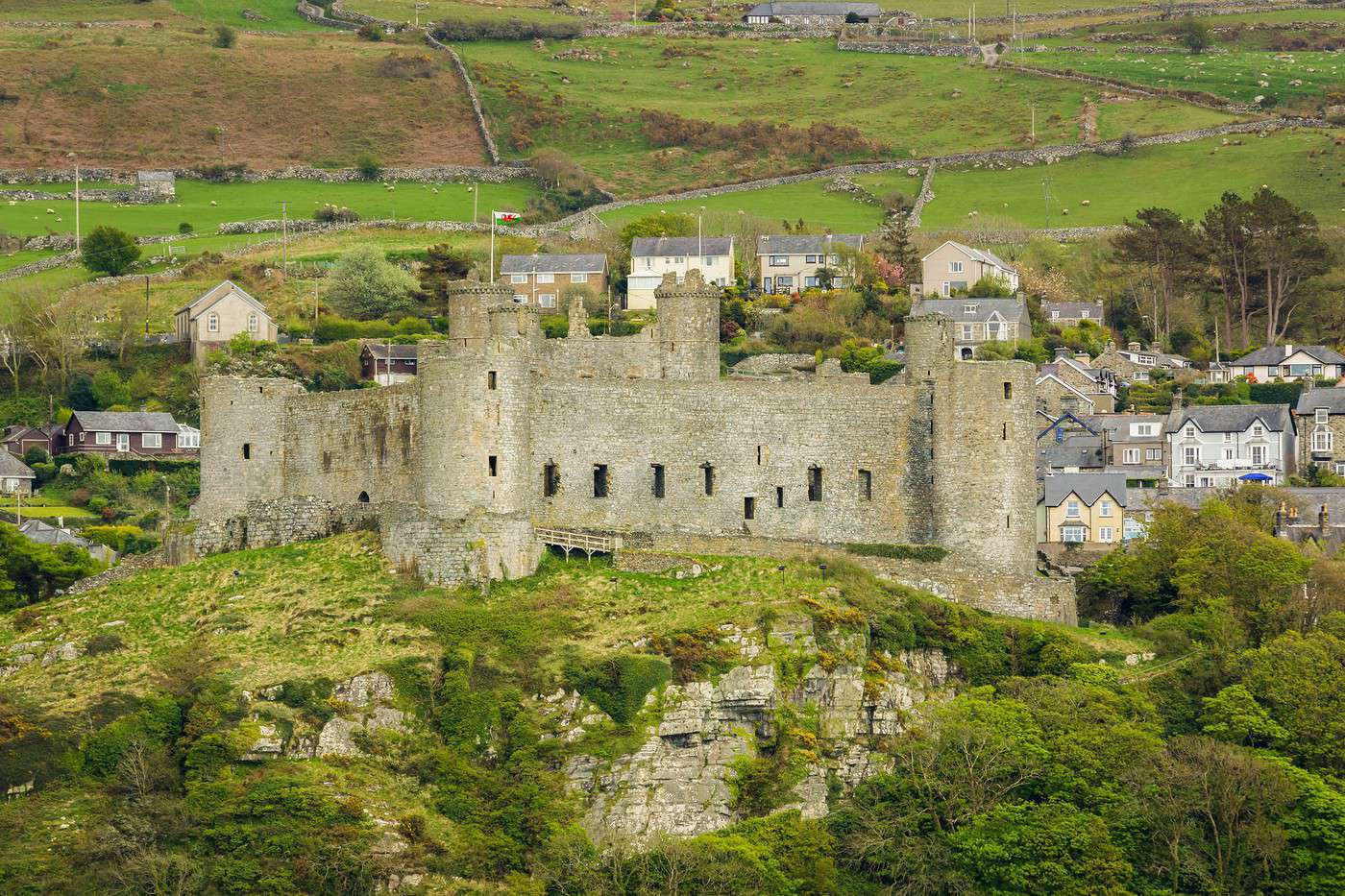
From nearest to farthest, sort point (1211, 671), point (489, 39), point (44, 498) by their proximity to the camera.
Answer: point (1211, 671)
point (44, 498)
point (489, 39)

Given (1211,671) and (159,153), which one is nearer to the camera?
(1211,671)

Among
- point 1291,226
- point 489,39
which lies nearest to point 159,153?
point 489,39

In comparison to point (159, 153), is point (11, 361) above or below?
below

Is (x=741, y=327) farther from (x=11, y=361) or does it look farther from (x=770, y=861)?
(x=770, y=861)

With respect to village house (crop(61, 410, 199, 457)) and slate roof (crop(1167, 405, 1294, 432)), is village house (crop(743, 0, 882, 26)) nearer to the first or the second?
slate roof (crop(1167, 405, 1294, 432))

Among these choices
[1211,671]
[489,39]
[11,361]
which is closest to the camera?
[1211,671]

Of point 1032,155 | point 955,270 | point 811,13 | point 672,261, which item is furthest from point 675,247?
point 811,13

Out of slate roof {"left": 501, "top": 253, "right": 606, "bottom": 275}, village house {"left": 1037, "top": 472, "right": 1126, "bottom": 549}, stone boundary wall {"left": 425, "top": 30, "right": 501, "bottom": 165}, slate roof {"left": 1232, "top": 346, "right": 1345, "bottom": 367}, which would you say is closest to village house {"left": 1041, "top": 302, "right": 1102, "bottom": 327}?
slate roof {"left": 1232, "top": 346, "right": 1345, "bottom": 367}

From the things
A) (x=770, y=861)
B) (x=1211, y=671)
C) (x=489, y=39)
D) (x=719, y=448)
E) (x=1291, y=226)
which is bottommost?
(x=770, y=861)
